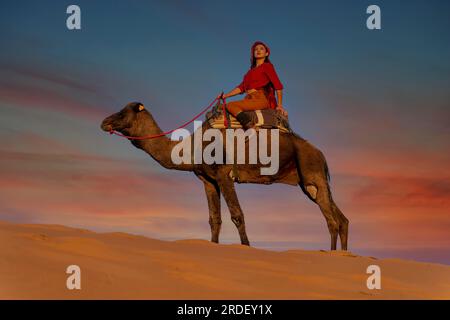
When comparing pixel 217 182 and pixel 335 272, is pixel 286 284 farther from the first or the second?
pixel 217 182

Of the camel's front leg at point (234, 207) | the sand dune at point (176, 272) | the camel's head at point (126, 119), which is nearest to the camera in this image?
the sand dune at point (176, 272)

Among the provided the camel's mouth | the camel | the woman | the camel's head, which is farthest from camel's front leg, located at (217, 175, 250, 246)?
the camel's mouth

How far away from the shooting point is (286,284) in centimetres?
977

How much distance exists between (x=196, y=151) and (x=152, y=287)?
5.93 metres

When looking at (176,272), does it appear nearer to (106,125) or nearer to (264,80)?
(106,125)

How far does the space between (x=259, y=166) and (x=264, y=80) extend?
1959 millimetres

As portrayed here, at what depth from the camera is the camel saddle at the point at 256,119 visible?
47.3 ft

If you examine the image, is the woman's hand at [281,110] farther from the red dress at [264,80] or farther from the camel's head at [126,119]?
the camel's head at [126,119]

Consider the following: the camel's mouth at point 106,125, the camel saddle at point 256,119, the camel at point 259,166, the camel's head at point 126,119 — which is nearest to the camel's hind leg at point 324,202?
the camel at point 259,166

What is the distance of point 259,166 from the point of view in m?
14.5

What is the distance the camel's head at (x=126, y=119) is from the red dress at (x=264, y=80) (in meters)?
2.47

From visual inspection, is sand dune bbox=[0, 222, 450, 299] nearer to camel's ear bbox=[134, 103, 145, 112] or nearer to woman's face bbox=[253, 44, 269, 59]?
camel's ear bbox=[134, 103, 145, 112]

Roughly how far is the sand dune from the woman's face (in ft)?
15.1
